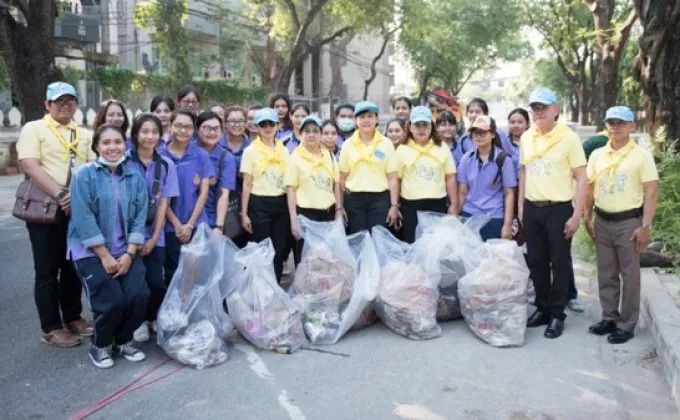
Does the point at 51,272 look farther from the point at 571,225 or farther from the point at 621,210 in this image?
the point at 621,210

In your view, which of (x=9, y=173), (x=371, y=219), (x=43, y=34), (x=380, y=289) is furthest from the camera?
(x=9, y=173)

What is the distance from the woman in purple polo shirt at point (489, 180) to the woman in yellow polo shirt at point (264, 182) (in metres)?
1.37

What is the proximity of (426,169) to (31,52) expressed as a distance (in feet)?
22.0

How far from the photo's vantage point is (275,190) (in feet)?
15.9

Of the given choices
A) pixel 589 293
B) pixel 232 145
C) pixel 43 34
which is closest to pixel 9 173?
pixel 43 34

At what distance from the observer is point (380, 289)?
4344mm

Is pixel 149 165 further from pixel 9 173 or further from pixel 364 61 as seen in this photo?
pixel 364 61

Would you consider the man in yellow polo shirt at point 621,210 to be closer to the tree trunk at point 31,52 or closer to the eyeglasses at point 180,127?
the eyeglasses at point 180,127

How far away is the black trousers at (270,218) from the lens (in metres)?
4.84

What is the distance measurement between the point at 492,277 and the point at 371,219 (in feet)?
3.62

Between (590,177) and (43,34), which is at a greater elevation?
(43,34)

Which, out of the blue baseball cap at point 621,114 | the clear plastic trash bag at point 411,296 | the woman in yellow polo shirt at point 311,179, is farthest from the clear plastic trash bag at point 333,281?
the blue baseball cap at point 621,114

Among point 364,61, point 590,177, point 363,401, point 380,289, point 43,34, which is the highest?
point 364,61

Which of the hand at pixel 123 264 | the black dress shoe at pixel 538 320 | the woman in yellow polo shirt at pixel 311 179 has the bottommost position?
the black dress shoe at pixel 538 320
